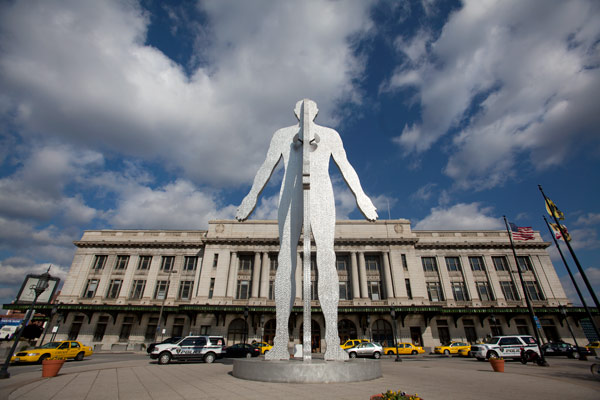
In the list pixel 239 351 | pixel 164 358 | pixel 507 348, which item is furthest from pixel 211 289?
pixel 507 348

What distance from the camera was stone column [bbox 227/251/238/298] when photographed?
32422mm

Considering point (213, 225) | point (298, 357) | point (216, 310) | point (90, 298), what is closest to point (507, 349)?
point (298, 357)

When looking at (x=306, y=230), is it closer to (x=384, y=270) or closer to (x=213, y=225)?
(x=384, y=270)

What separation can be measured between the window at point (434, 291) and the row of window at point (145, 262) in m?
28.9

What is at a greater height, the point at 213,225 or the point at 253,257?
the point at 213,225

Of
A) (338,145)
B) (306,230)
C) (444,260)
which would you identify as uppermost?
(444,260)

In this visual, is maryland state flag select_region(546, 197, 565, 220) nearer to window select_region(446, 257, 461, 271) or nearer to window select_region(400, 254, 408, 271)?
window select_region(400, 254, 408, 271)

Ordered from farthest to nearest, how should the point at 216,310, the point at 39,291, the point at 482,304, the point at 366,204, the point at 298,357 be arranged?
the point at 482,304 → the point at 216,310 → the point at 39,291 → the point at 366,204 → the point at 298,357

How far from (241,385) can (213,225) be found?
99.5ft

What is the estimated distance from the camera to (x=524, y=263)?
1352 inches

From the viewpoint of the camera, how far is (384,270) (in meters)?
32.9

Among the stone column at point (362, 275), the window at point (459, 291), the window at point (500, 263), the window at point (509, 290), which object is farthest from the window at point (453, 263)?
the stone column at point (362, 275)

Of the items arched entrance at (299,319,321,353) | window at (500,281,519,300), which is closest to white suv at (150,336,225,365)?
arched entrance at (299,319,321,353)

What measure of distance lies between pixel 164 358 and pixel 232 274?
17387mm
